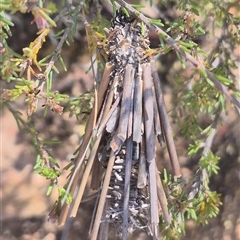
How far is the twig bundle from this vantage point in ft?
1.95

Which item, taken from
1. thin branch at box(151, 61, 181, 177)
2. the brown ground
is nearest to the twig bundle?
thin branch at box(151, 61, 181, 177)

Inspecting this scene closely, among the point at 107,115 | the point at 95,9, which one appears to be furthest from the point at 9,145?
the point at 107,115

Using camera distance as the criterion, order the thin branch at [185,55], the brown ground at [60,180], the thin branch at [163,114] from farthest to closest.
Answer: the brown ground at [60,180], the thin branch at [163,114], the thin branch at [185,55]

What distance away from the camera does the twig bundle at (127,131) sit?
59 centimetres

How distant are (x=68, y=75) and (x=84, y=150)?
0.83 m

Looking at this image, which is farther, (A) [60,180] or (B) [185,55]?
(A) [60,180]

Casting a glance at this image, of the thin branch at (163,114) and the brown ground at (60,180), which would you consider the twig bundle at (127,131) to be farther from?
the brown ground at (60,180)

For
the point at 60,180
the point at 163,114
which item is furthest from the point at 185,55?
the point at 60,180

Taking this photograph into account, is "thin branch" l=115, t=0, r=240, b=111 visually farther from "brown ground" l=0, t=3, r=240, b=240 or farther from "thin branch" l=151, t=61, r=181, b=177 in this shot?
"brown ground" l=0, t=3, r=240, b=240

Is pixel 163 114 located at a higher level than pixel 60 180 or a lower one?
lower

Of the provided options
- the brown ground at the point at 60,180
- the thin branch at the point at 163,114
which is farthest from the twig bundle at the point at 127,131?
the brown ground at the point at 60,180

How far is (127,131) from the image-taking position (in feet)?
1.97

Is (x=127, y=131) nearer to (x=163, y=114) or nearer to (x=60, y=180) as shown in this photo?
(x=163, y=114)

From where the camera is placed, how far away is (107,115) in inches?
24.0
